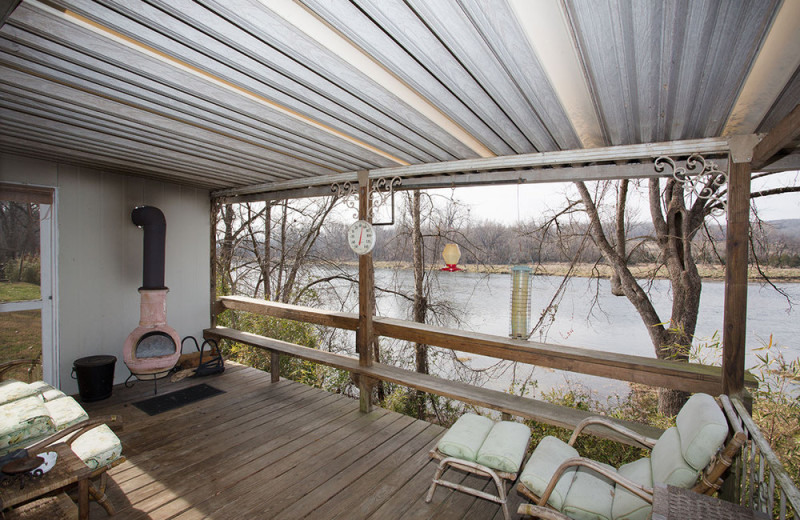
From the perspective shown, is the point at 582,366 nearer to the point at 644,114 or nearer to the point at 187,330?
the point at 644,114

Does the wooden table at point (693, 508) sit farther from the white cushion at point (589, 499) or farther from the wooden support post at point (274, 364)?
the wooden support post at point (274, 364)

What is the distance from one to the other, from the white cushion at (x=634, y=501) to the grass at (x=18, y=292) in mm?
5589

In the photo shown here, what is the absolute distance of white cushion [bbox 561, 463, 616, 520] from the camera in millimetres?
1850

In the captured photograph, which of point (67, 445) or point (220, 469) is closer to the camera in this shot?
point (67, 445)

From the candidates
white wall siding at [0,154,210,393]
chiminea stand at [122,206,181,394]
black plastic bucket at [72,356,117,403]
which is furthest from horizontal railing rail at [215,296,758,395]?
white wall siding at [0,154,210,393]

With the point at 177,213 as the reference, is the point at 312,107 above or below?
Result: above

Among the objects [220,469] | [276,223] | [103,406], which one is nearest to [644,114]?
[220,469]

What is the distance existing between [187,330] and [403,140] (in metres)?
4.56

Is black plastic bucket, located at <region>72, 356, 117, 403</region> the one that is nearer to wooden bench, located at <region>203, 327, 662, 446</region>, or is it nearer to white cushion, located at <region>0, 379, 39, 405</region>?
white cushion, located at <region>0, 379, 39, 405</region>

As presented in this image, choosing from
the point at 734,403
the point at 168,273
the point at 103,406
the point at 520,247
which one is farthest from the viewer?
the point at 520,247

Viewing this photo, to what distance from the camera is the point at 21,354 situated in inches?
160

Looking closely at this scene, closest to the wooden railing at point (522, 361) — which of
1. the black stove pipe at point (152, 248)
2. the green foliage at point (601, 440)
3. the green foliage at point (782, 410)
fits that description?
the green foliage at point (601, 440)

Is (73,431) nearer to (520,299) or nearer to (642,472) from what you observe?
(520,299)

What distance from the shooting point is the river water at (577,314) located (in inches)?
212
